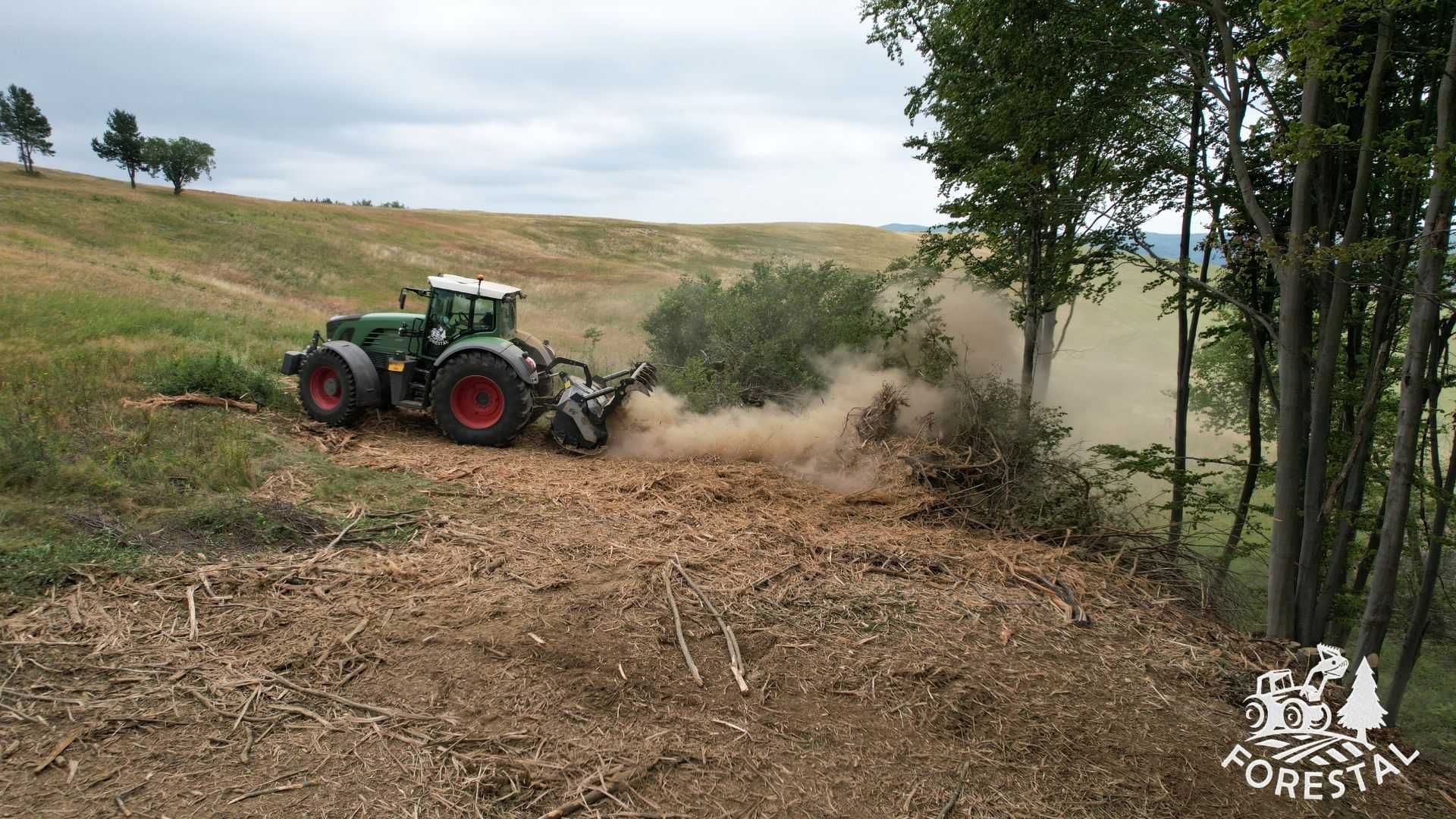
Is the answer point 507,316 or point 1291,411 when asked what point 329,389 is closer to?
point 507,316

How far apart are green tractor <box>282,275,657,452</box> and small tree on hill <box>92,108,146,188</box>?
166 ft

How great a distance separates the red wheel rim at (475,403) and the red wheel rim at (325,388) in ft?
5.25

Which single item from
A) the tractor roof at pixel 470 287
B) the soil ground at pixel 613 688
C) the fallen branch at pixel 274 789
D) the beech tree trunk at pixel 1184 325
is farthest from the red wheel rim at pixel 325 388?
the beech tree trunk at pixel 1184 325

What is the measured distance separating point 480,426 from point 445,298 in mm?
1824

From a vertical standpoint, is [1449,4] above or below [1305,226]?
above

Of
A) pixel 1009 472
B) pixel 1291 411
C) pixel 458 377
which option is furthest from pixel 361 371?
pixel 1291 411

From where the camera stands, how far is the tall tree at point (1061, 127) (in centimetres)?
779

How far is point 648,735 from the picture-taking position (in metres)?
3.71

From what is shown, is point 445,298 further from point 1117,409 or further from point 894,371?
point 1117,409

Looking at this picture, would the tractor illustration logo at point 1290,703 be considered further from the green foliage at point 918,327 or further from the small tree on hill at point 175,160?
the small tree on hill at point 175,160

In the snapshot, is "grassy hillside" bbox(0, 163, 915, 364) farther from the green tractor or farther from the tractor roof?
the tractor roof

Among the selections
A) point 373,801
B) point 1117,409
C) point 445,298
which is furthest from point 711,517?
point 1117,409

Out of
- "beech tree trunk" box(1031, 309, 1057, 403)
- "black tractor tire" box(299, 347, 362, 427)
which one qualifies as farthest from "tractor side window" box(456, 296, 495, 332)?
"beech tree trunk" box(1031, 309, 1057, 403)

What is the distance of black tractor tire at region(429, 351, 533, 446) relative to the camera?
31.6 feet
